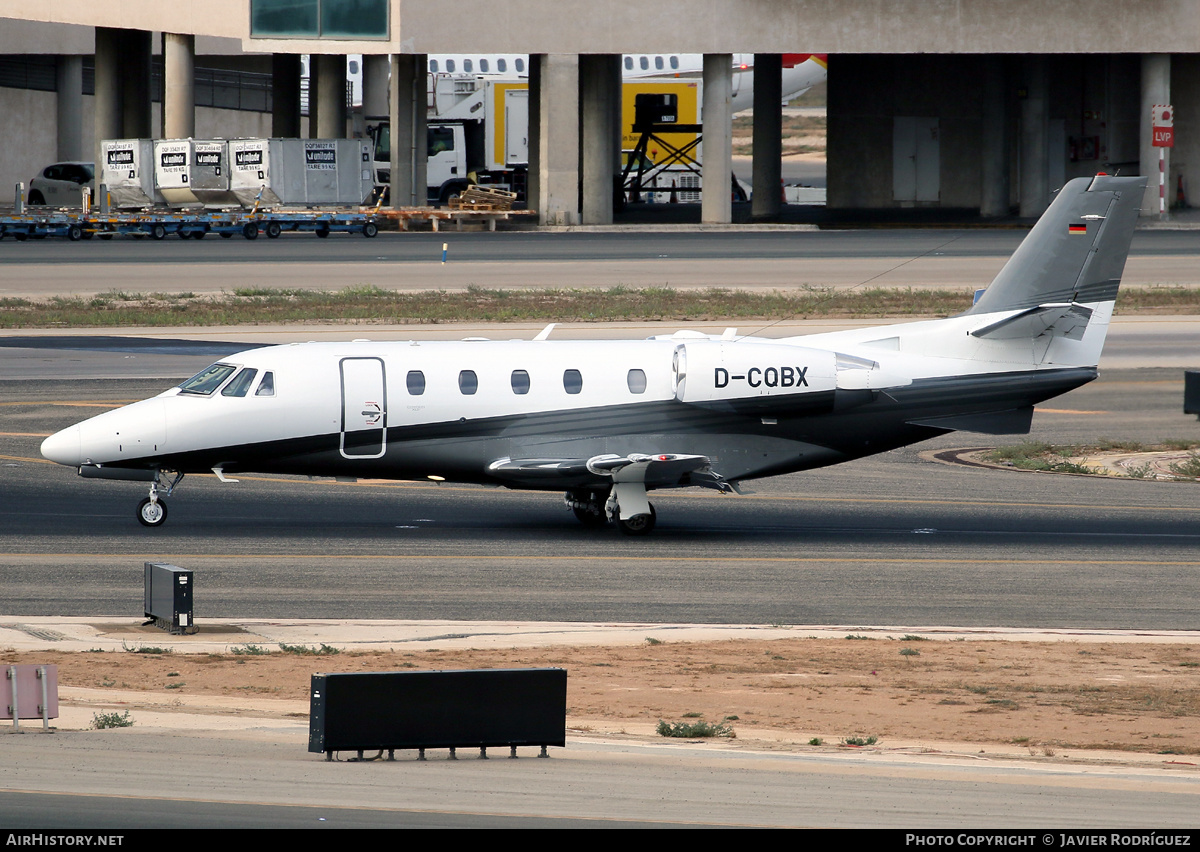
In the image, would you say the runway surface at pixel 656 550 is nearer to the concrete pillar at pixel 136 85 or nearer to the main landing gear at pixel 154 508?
the main landing gear at pixel 154 508

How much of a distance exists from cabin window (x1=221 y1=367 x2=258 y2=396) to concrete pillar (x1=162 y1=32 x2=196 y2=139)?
171 ft

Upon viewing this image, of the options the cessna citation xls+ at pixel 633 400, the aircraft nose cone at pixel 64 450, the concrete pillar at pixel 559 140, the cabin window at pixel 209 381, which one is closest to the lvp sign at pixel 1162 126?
the concrete pillar at pixel 559 140

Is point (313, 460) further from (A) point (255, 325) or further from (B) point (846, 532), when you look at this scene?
(A) point (255, 325)

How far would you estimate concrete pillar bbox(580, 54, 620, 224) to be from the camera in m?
74.4

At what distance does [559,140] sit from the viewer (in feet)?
238

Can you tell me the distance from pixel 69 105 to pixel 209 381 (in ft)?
270

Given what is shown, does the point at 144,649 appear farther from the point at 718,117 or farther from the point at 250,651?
the point at 718,117

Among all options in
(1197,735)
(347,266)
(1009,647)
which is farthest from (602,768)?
(347,266)

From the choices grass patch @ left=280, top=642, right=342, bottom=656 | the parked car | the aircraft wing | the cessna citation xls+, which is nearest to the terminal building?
the parked car

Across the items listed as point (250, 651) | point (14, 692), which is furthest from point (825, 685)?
point (14, 692)

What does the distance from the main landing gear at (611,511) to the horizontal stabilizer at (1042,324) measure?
628cm

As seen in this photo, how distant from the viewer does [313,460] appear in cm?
2656

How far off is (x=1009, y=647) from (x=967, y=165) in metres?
74.3
